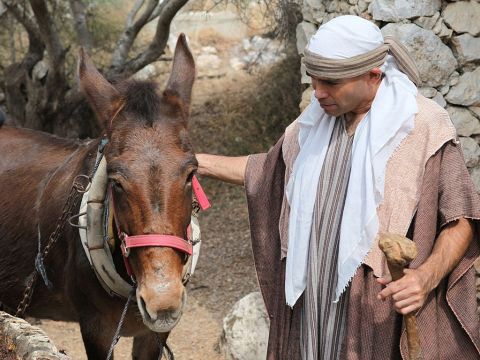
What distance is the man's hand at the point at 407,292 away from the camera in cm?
271

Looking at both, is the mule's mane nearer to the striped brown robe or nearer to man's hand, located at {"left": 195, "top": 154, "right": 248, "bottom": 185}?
man's hand, located at {"left": 195, "top": 154, "right": 248, "bottom": 185}

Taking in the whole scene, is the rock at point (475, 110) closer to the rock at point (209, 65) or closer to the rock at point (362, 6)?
the rock at point (362, 6)

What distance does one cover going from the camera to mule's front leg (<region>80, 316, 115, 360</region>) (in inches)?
155

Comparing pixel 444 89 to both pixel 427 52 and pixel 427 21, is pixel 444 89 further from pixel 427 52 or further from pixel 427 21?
pixel 427 21

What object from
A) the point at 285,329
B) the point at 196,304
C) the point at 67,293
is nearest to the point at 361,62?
the point at 285,329

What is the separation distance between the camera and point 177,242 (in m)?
3.09

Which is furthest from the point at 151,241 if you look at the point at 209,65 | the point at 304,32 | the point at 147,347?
the point at 209,65

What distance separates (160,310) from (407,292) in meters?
0.84

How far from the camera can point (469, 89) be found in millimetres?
5246

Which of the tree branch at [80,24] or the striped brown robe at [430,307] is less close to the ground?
the striped brown robe at [430,307]

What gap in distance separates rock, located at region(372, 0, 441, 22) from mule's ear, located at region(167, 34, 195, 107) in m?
1.82

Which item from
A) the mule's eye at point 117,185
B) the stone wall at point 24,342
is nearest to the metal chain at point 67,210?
the mule's eye at point 117,185

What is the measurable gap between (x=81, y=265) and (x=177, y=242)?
35.8 inches

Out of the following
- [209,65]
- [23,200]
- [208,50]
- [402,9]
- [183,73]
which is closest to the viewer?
[183,73]
